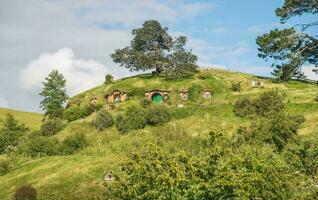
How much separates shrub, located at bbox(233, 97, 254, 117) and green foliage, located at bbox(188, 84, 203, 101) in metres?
12.8

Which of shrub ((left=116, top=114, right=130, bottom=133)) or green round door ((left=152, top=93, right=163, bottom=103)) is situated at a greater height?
green round door ((left=152, top=93, right=163, bottom=103))

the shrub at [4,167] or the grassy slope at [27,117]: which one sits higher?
the grassy slope at [27,117]

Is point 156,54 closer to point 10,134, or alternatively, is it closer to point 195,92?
point 195,92

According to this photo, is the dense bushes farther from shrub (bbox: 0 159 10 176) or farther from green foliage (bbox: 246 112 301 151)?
shrub (bbox: 0 159 10 176)

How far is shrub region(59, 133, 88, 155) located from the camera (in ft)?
215

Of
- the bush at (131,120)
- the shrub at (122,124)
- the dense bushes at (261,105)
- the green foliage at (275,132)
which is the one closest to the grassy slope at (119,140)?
Result: the shrub at (122,124)

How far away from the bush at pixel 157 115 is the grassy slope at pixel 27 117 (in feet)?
174

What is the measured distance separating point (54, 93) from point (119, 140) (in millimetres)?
32050

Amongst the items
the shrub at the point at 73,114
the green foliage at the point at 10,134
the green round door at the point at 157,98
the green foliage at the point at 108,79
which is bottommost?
the green foliage at the point at 10,134

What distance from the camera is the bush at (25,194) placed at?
52.0 meters

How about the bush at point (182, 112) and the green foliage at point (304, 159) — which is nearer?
the green foliage at point (304, 159)

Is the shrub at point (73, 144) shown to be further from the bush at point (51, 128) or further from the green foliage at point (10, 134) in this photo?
the green foliage at point (10, 134)

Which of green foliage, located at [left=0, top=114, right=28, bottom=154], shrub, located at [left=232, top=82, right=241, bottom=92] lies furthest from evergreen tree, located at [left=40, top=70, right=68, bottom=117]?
shrub, located at [left=232, top=82, right=241, bottom=92]

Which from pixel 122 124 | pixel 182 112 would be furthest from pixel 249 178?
pixel 182 112
